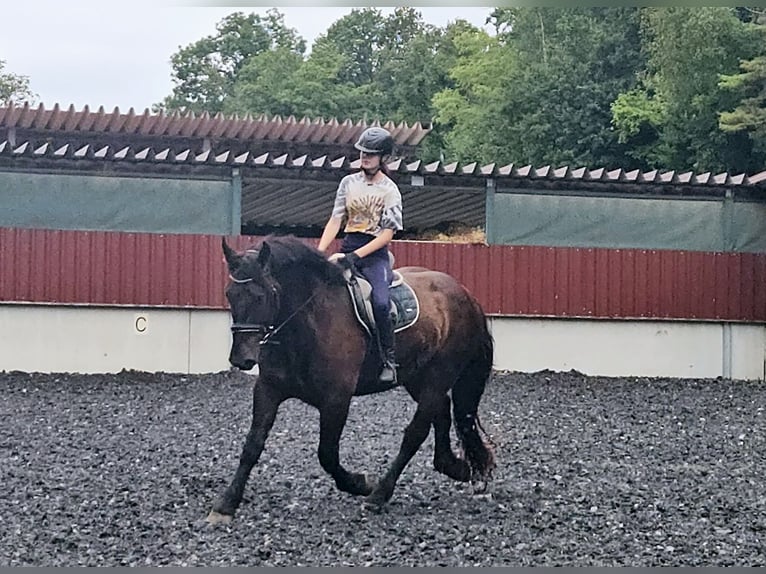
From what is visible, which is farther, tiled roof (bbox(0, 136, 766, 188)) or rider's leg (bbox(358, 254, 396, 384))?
tiled roof (bbox(0, 136, 766, 188))

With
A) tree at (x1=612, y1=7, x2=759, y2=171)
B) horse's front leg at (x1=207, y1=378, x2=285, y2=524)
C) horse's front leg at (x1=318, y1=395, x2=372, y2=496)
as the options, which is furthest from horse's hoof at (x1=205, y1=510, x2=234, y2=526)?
tree at (x1=612, y1=7, x2=759, y2=171)

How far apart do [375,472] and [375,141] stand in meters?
2.67

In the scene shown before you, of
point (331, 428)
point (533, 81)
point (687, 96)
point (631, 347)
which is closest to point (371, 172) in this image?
point (331, 428)

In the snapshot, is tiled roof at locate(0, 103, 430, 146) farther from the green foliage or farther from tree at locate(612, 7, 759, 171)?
tree at locate(612, 7, 759, 171)

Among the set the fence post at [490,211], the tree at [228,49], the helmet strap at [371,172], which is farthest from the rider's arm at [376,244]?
the tree at [228,49]

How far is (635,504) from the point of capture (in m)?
7.17

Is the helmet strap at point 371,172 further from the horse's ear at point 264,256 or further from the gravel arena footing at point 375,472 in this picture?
the gravel arena footing at point 375,472

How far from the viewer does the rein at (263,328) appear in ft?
20.6

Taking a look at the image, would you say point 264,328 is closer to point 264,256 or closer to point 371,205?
point 264,256

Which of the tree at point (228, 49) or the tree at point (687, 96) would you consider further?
the tree at point (228, 49)

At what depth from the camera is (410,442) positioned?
734 centimetres

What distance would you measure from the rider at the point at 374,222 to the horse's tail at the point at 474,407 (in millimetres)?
964

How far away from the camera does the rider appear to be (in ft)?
22.8

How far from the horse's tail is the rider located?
0.96m
